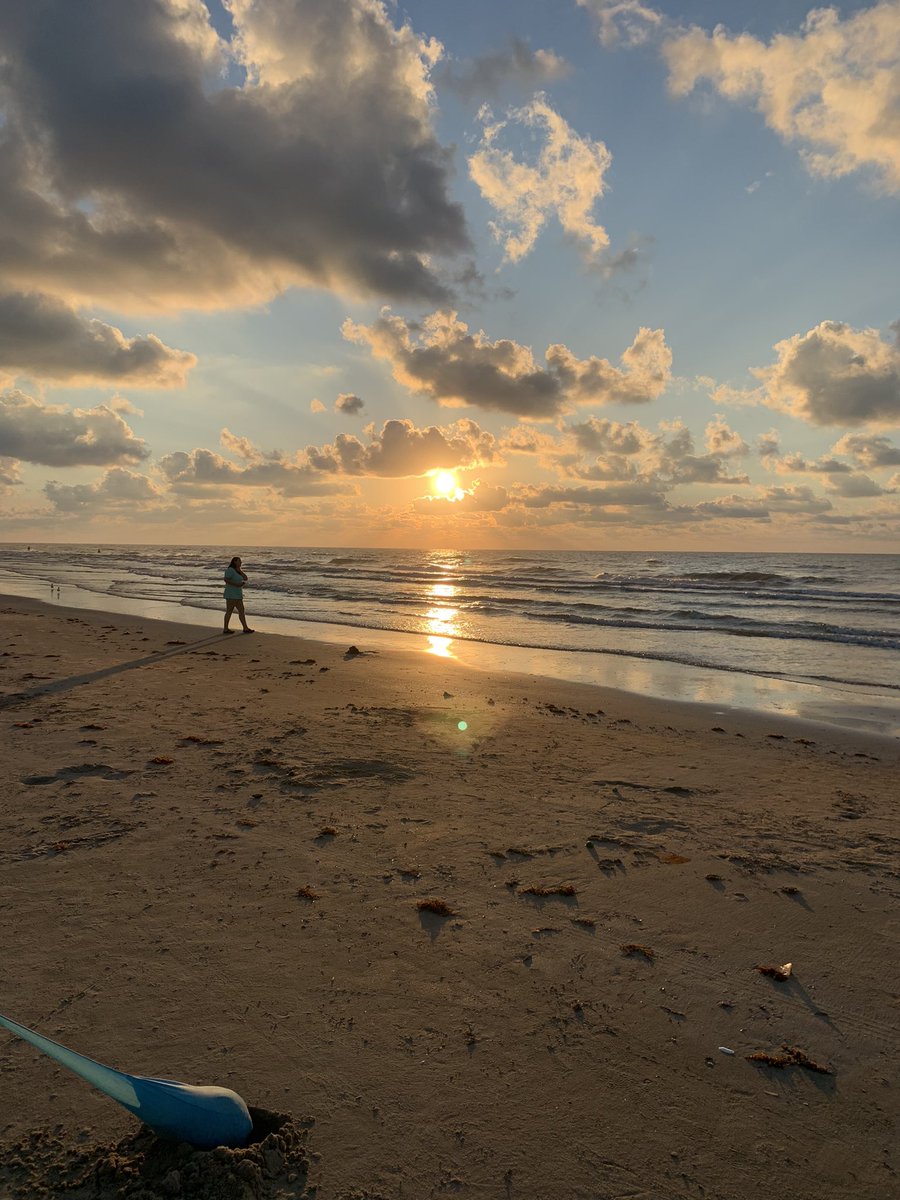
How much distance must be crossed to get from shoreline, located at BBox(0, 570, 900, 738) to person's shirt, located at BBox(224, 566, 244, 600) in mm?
2680

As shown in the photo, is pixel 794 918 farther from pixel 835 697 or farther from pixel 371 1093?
pixel 835 697

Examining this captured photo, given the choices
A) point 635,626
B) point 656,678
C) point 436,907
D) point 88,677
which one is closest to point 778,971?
point 436,907

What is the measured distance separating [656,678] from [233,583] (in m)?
11.5

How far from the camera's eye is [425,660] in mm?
15734

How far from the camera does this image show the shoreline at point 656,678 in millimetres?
11805

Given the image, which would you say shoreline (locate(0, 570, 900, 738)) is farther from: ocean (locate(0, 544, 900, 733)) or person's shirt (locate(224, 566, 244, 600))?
person's shirt (locate(224, 566, 244, 600))

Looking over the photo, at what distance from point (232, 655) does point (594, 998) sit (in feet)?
41.8

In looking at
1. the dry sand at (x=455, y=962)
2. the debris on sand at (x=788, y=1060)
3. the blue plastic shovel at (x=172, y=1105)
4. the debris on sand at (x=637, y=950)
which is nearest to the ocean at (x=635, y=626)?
the dry sand at (x=455, y=962)

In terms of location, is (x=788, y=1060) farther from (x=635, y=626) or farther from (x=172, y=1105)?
(x=635, y=626)

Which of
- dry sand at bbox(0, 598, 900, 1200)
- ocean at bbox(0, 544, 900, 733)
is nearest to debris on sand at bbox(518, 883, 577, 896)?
dry sand at bbox(0, 598, 900, 1200)

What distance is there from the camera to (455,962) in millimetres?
3643

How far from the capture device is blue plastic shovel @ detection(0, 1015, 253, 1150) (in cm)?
230

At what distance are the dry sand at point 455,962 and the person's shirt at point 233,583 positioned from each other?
10560mm

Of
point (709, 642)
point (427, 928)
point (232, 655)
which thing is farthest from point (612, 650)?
point (427, 928)
